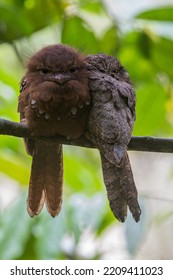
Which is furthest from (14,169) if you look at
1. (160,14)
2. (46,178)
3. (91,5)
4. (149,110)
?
(160,14)

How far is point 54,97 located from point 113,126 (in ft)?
0.75

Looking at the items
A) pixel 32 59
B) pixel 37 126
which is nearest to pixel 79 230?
pixel 37 126

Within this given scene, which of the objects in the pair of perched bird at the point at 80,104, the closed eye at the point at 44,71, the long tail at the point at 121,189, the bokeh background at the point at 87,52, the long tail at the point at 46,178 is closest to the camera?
the long tail at the point at 121,189

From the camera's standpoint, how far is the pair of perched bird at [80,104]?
1.93 meters

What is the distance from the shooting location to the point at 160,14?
8.46 ft

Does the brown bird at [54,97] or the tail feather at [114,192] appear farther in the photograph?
the brown bird at [54,97]

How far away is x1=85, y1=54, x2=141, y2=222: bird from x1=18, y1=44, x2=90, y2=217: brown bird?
0.14 ft

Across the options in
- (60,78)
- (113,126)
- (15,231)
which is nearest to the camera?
(113,126)

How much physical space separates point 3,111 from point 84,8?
0.53m

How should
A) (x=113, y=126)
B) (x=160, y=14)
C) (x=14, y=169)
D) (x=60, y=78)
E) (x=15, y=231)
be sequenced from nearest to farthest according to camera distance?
(x=113, y=126)
(x=60, y=78)
(x=15, y=231)
(x=160, y=14)
(x=14, y=169)

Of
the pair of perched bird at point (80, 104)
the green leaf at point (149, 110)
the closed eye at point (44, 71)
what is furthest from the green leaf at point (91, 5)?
the closed eye at point (44, 71)

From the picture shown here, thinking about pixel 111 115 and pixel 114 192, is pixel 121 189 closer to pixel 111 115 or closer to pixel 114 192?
pixel 114 192

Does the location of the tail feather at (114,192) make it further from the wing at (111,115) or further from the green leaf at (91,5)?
the green leaf at (91,5)
